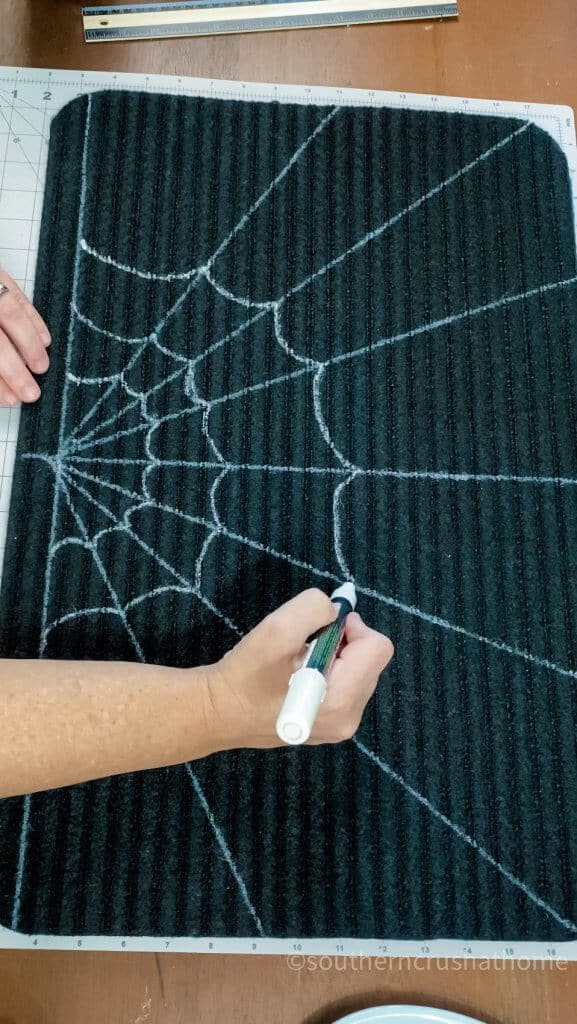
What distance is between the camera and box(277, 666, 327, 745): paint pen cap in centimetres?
49

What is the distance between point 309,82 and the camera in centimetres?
84

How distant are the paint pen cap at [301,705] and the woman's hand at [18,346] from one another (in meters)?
0.40

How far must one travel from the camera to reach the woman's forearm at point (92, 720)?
0.51 metres

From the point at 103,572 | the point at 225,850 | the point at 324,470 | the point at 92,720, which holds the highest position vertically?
the point at 324,470

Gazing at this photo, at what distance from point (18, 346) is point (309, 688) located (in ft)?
1.47

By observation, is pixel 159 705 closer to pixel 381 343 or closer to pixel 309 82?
pixel 381 343

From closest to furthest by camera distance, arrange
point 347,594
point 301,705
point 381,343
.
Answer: point 301,705, point 347,594, point 381,343

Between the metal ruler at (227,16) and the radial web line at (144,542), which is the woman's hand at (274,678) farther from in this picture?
the metal ruler at (227,16)

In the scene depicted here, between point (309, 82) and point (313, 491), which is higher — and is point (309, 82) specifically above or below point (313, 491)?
above

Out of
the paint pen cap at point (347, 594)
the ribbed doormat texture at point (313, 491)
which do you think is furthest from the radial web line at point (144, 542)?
the paint pen cap at point (347, 594)

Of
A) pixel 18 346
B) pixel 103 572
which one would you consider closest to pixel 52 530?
pixel 103 572

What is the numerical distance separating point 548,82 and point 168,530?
2.06ft

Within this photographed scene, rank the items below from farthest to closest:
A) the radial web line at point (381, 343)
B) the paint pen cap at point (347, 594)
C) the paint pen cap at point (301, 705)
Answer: the radial web line at point (381, 343)
the paint pen cap at point (347, 594)
the paint pen cap at point (301, 705)

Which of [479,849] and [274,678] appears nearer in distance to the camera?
[274,678]
